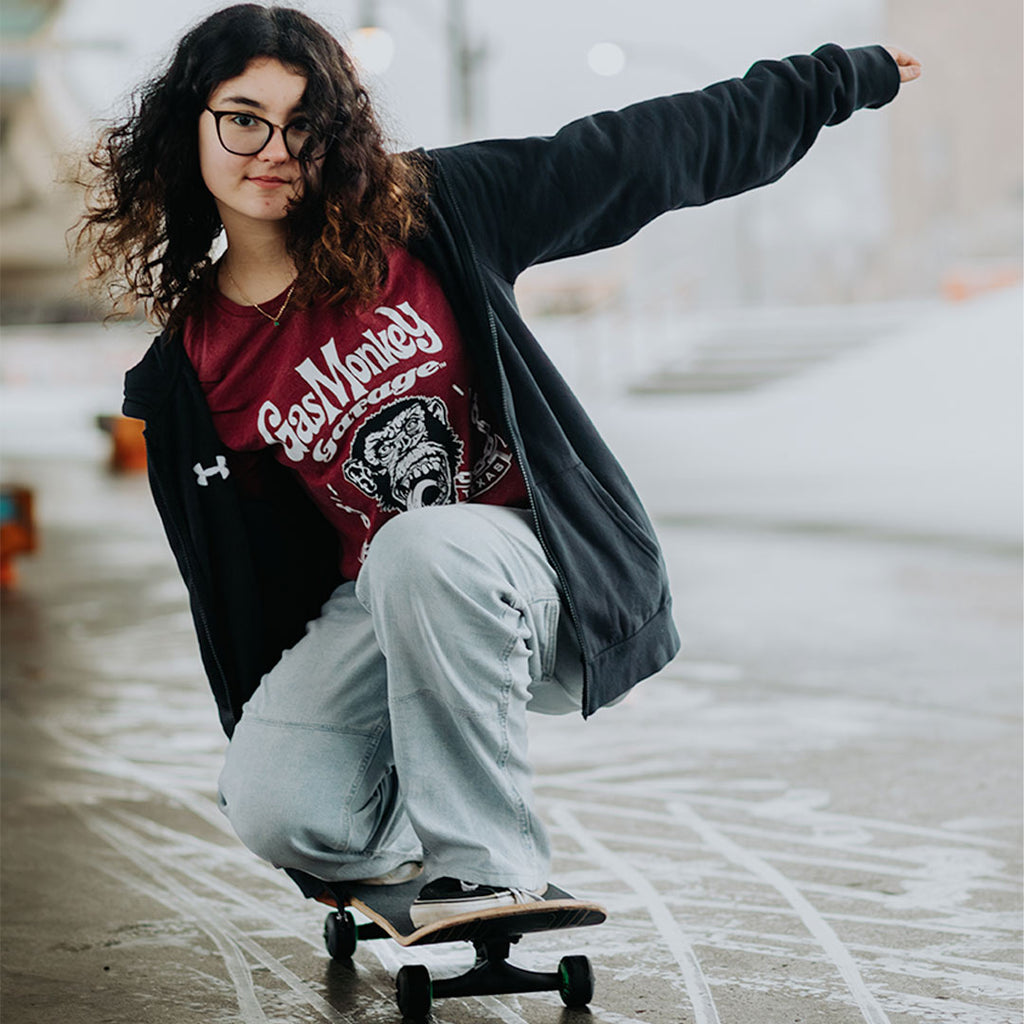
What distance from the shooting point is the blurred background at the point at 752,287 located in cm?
1123

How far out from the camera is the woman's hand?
2.63 m

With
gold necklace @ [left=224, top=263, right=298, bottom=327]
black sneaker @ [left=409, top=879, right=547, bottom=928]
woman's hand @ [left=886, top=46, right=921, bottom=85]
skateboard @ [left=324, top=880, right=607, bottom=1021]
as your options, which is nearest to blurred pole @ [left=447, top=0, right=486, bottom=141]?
woman's hand @ [left=886, top=46, right=921, bottom=85]

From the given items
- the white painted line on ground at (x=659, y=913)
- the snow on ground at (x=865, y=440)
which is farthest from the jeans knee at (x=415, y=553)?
the snow on ground at (x=865, y=440)

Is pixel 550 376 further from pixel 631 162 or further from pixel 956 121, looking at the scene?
pixel 956 121

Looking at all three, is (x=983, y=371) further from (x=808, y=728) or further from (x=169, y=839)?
(x=169, y=839)

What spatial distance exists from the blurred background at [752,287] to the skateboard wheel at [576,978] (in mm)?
1283

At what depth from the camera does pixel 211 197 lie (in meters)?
2.46

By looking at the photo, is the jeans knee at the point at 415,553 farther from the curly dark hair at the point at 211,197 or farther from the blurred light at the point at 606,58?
the blurred light at the point at 606,58

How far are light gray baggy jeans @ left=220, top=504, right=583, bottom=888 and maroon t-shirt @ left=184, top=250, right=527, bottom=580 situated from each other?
12cm

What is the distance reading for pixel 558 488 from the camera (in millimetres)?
2301

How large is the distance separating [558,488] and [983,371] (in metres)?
11.3

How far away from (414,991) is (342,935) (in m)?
0.31

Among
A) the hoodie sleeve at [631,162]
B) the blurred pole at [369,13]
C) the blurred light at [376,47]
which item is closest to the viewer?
the hoodie sleeve at [631,162]

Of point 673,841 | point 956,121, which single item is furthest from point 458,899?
point 956,121
